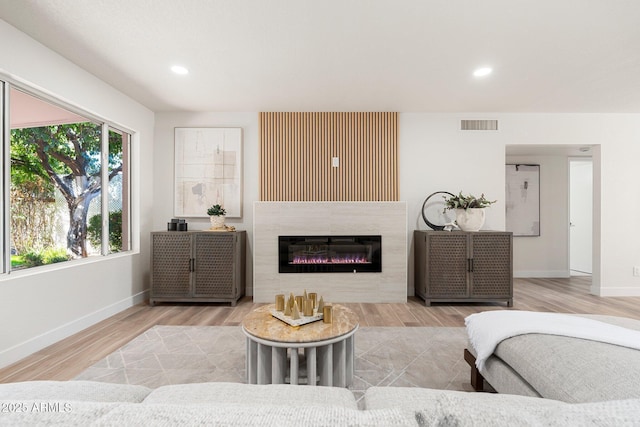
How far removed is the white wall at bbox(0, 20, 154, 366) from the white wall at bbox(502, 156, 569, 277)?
6049 millimetres

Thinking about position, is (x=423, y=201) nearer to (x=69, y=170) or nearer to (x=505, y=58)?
(x=505, y=58)

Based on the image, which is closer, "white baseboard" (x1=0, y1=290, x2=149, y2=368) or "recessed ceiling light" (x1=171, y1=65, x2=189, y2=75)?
"white baseboard" (x1=0, y1=290, x2=149, y2=368)

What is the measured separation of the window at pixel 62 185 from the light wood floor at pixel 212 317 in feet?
2.45

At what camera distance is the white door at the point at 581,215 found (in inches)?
229

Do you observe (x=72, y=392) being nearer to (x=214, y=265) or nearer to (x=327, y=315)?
(x=327, y=315)

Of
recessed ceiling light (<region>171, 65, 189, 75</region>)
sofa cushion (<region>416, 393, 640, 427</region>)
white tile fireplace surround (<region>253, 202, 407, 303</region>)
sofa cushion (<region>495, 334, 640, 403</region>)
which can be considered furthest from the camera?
white tile fireplace surround (<region>253, 202, 407, 303</region>)

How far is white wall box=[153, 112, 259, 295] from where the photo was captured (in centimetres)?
412

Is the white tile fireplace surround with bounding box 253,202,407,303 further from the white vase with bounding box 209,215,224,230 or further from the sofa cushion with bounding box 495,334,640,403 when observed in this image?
the sofa cushion with bounding box 495,334,640,403

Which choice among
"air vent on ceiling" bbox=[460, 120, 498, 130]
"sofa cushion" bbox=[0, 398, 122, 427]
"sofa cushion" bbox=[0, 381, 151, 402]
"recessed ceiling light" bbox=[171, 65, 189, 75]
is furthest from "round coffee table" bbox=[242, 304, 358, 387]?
"air vent on ceiling" bbox=[460, 120, 498, 130]

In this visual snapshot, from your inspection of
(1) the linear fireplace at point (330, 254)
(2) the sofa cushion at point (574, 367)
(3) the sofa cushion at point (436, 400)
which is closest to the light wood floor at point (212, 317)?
(1) the linear fireplace at point (330, 254)

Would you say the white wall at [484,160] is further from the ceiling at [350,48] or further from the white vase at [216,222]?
the ceiling at [350,48]

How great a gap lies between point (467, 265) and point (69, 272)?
4180mm

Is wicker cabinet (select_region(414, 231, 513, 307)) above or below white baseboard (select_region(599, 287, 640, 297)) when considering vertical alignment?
above

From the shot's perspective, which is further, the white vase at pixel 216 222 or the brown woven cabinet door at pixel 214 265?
the white vase at pixel 216 222
